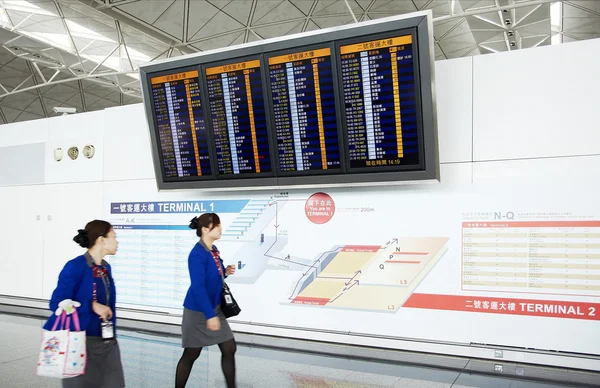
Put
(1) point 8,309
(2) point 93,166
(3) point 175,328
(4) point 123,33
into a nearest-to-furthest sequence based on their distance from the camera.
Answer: (3) point 175,328
(2) point 93,166
(1) point 8,309
(4) point 123,33

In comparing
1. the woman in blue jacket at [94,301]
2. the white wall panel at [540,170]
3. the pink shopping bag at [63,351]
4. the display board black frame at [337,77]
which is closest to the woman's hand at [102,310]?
the woman in blue jacket at [94,301]

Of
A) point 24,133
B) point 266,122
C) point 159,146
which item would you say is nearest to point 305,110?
point 266,122

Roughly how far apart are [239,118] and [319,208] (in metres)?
1.48

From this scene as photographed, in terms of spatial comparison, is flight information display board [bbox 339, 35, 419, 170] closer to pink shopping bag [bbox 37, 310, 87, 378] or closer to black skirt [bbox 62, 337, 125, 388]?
black skirt [bbox 62, 337, 125, 388]

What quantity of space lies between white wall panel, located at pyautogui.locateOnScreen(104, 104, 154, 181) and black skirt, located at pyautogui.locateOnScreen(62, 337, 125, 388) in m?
4.64

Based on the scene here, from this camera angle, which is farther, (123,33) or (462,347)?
(123,33)

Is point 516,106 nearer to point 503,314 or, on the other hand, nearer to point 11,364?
point 503,314

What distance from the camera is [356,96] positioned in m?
5.74

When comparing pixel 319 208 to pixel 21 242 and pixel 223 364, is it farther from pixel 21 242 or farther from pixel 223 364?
pixel 21 242

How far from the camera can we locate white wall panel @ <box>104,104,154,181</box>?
7.96 m

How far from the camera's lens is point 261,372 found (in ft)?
18.0

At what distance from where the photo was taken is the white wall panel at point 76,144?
844cm

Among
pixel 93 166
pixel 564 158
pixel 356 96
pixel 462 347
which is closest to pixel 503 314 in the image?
pixel 462 347

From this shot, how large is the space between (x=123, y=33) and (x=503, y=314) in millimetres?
15046
